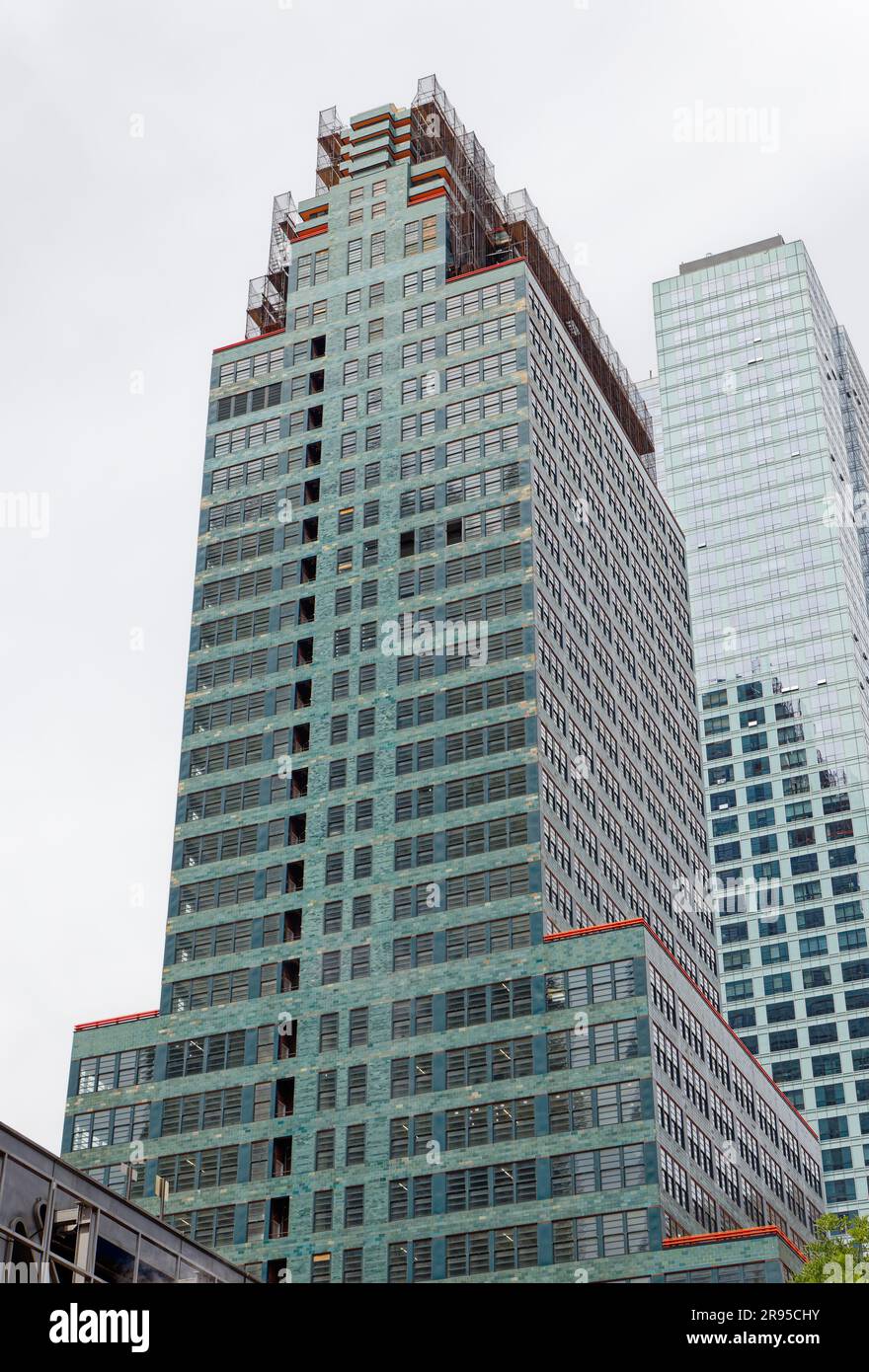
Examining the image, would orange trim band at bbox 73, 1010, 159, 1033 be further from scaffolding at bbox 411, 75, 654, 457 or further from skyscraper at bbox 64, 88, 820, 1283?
scaffolding at bbox 411, 75, 654, 457

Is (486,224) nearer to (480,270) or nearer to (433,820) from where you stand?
(480,270)

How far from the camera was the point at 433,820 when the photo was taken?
410 ft

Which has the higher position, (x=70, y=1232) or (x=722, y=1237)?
(x=722, y=1237)

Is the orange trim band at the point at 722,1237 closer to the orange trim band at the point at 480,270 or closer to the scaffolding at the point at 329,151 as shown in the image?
the orange trim band at the point at 480,270

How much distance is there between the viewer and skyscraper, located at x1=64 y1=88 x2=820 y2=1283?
109875mm

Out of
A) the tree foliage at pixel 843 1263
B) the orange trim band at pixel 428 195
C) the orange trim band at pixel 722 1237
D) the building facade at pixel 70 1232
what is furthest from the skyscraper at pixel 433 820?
the building facade at pixel 70 1232

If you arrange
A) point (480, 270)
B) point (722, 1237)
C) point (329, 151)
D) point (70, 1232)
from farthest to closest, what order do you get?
point (329, 151) < point (480, 270) < point (722, 1237) < point (70, 1232)

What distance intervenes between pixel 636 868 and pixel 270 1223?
4313 centimetres

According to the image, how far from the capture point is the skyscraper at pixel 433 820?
110m

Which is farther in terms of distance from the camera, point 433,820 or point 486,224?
point 486,224

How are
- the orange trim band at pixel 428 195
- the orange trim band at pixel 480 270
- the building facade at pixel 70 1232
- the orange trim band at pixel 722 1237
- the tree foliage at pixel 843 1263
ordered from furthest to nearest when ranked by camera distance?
the orange trim band at pixel 428 195 < the orange trim band at pixel 480 270 < the orange trim band at pixel 722 1237 < the tree foliage at pixel 843 1263 < the building facade at pixel 70 1232

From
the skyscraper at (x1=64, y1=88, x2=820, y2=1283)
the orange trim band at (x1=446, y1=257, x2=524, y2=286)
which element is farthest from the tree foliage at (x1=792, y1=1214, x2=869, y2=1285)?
the orange trim band at (x1=446, y1=257, x2=524, y2=286)

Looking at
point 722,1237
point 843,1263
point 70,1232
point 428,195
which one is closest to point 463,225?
point 428,195
